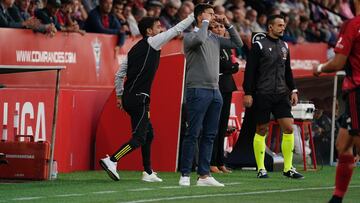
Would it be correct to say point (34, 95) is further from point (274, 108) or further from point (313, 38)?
point (313, 38)

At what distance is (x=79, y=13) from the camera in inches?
823

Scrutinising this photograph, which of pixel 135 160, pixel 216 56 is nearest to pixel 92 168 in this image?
pixel 135 160

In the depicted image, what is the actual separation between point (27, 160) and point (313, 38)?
49.3 ft

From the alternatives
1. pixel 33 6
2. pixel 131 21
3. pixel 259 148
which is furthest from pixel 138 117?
pixel 131 21

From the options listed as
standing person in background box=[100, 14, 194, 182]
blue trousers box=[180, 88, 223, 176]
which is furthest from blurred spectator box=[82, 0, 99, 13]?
blue trousers box=[180, 88, 223, 176]

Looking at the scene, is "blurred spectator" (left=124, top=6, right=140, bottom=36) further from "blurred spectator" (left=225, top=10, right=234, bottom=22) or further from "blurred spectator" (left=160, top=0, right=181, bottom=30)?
"blurred spectator" (left=225, top=10, right=234, bottom=22)

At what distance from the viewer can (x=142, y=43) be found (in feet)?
50.2

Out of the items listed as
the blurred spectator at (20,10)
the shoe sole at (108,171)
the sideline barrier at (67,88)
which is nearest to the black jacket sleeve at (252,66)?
the sideline barrier at (67,88)

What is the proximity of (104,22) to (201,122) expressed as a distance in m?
6.88

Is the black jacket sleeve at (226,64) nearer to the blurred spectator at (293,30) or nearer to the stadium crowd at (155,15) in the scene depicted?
the stadium crowd at (155,15)

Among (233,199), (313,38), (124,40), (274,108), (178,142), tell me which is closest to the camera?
(233,199)

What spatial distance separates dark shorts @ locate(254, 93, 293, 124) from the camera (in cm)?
1617

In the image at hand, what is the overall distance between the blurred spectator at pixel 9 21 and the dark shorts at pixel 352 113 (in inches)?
304

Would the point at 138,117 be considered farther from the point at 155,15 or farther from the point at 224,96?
the point at 155,15
